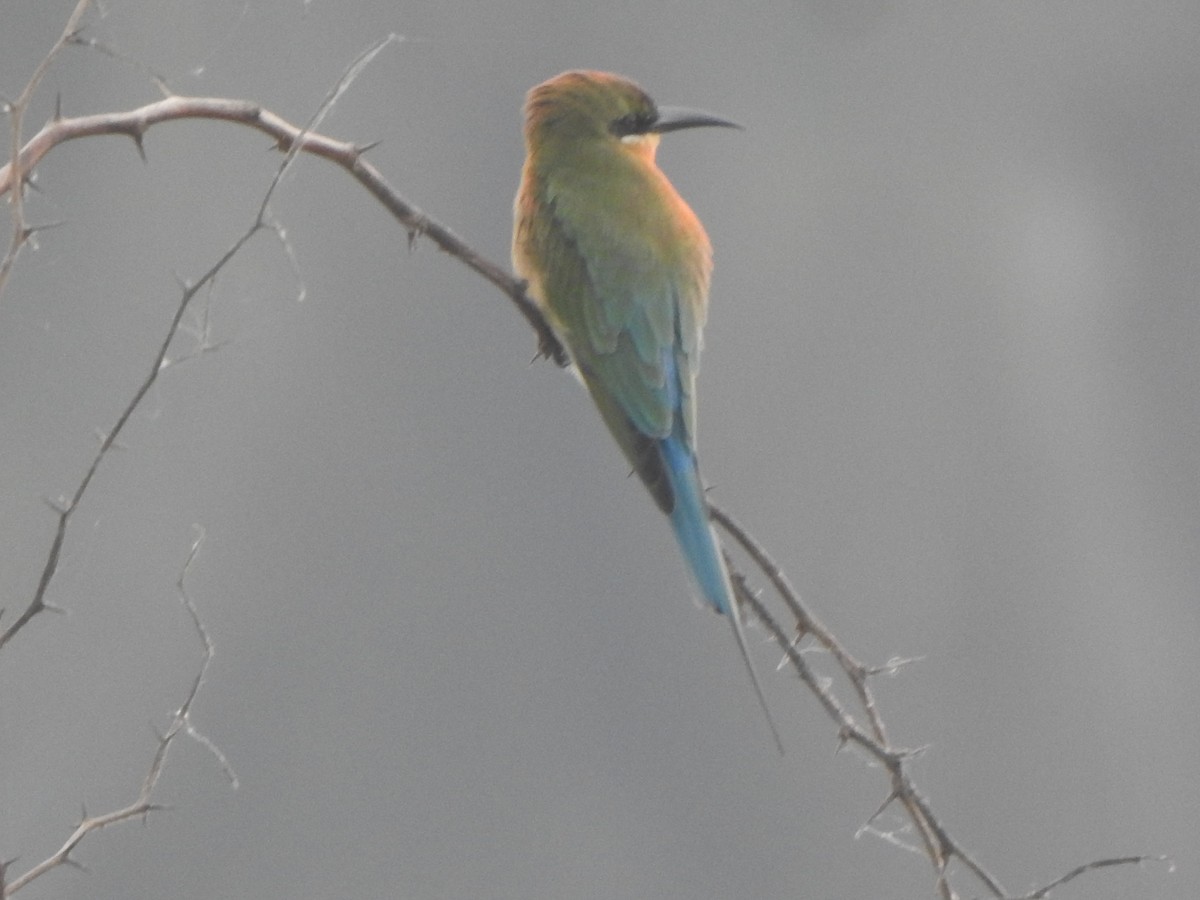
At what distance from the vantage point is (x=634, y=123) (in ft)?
5.45

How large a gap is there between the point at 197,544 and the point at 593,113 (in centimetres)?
92

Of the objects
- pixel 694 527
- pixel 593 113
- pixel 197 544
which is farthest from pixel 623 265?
pixel 197 544

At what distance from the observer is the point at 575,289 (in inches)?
58.6

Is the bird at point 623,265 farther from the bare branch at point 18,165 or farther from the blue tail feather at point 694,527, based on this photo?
the bare branch at point 18,165

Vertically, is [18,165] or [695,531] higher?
[18,165]

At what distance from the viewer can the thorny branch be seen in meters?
0.72

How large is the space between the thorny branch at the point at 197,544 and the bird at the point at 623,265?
252 mm

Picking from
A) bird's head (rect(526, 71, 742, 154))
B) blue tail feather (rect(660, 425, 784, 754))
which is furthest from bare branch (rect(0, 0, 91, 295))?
bird's head (rect(526, 71, 742, 154))

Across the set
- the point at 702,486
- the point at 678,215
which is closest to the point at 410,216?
the point at 702,486

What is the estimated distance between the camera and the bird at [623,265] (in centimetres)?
137

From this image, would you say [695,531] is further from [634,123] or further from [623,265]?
[634,123]

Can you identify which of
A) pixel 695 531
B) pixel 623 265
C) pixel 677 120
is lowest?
pixel 695 531

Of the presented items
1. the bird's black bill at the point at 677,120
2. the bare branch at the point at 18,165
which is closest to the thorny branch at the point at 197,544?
the bare branch at the point at 18,165

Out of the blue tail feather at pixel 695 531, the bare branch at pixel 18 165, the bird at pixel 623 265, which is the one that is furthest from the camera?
the bird at pixel 623 265
